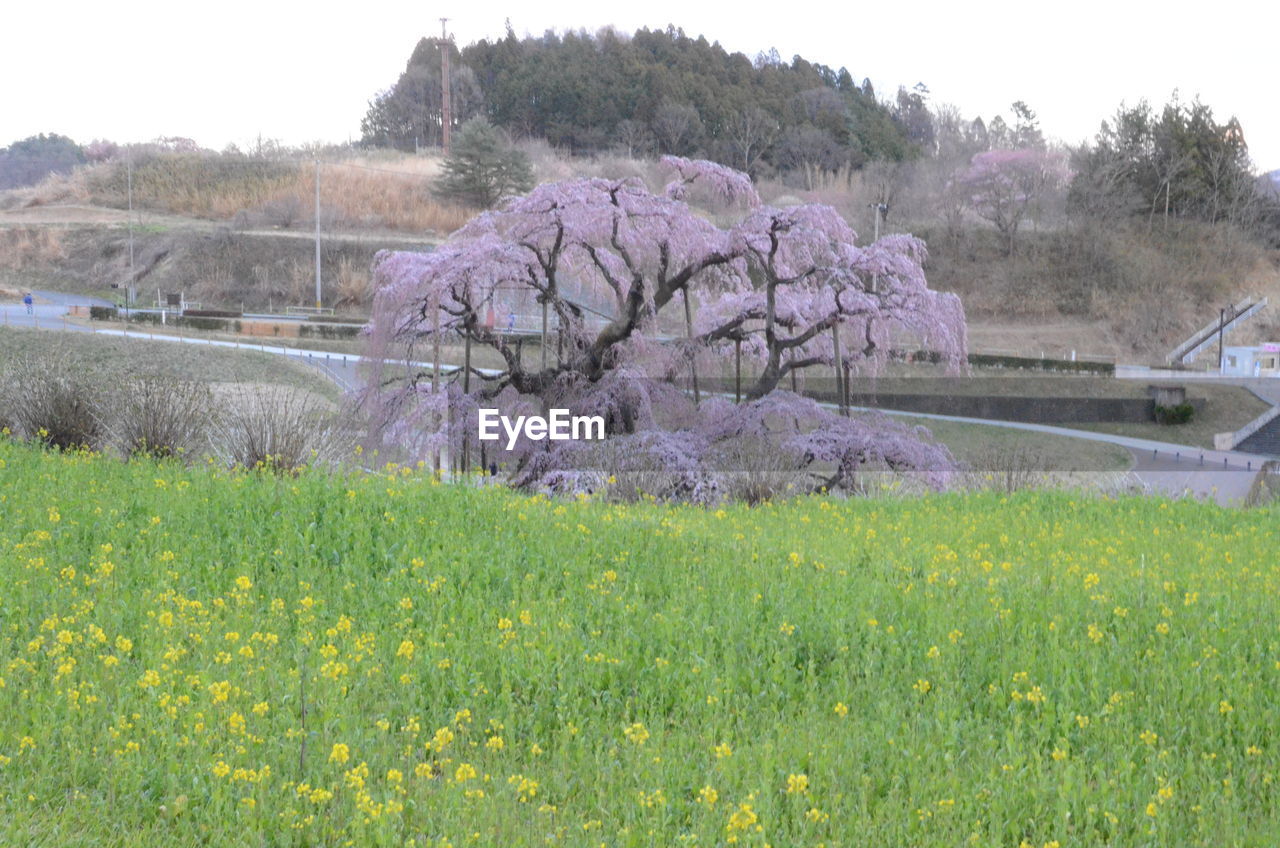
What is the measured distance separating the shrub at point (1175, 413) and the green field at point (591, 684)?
29.7 meters

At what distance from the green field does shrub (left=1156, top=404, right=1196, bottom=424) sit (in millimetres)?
29708

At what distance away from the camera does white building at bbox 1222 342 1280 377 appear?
40.2 meters

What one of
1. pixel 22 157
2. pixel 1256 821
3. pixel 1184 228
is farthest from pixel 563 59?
pixel 1256 821

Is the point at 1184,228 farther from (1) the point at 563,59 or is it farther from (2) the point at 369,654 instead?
(2) the point at 369,654

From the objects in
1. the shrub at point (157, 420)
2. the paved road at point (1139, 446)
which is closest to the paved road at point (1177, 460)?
the paved road at point (1139, 446)

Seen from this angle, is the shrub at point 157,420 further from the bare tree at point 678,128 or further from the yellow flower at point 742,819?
the bare tree at point 678,128

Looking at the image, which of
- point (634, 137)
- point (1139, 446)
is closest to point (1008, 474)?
point (1139, 446)

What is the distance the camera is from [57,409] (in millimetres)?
13422

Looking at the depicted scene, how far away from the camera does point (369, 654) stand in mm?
5602

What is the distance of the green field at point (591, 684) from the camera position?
418cm

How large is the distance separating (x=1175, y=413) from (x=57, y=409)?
106ft

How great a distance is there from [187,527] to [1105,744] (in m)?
5.73

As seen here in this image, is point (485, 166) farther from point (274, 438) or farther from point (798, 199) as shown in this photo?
point (274, 438)

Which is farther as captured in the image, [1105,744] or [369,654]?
[369,654]
